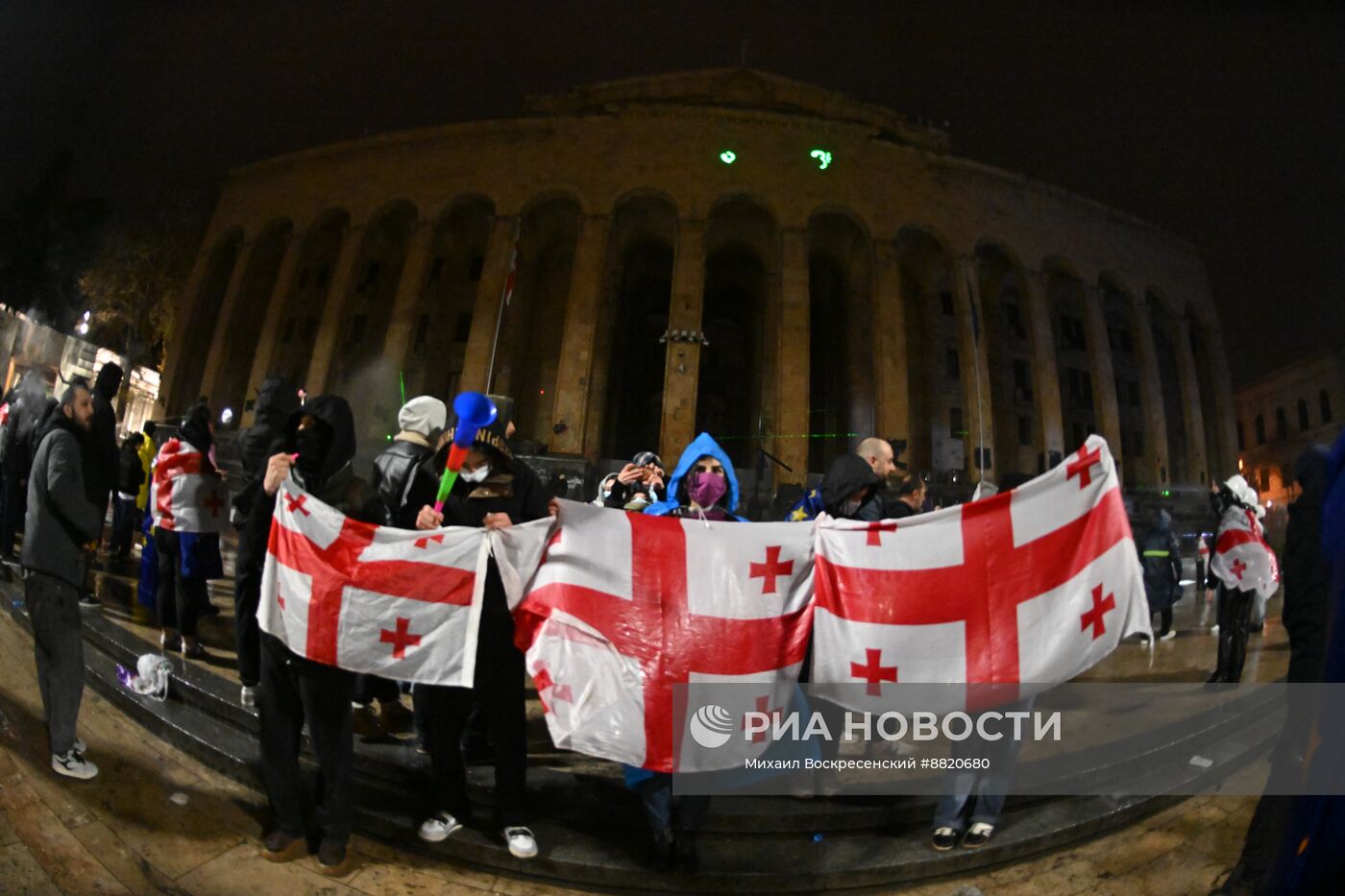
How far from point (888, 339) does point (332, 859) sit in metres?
21.4

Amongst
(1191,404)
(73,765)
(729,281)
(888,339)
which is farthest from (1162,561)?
(729,281)

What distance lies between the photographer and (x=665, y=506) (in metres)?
3.17

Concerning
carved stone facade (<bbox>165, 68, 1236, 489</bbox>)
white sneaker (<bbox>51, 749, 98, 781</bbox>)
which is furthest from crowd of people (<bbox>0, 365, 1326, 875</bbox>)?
carved stone facade (<bbox>165, 68, 1236, 489</bbox>)

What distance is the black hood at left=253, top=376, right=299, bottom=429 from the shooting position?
7.84ft

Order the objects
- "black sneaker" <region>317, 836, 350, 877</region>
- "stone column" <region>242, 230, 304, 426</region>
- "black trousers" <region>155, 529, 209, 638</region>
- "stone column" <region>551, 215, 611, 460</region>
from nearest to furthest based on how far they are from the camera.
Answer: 1. "black sneaker" <region>317, 836, 350, 877</region>
2. "black trousers" <region>155, 529, 209, 638</region>
3. "stone column" <region>242, 230, 304, 426</region>
4. "stone column" <region>551, 215, 611, 460</region>

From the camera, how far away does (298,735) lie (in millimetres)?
2264

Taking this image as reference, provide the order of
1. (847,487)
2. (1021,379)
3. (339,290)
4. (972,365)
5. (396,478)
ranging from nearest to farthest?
1. (396,478)
2. (847,487)
3. (339,290)
4. (972,365)
5. (1021,379)

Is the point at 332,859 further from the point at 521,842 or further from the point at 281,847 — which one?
the point at 521,842

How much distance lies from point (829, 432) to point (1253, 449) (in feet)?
67.3

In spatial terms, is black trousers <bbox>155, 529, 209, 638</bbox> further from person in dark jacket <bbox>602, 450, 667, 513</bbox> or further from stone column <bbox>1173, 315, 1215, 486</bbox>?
stone column <bbox>1173, 315, 1215, 486</bbox>

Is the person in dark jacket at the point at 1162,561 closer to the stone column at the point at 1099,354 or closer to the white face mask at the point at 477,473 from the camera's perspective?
the white face mask at the point at 477,473

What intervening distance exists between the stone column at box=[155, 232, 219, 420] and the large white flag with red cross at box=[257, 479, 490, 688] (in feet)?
7.32

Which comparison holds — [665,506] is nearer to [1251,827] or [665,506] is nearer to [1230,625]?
[1251,827]

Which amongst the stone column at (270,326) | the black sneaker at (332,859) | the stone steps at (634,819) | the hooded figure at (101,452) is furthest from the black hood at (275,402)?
the stone column at (270,326)
